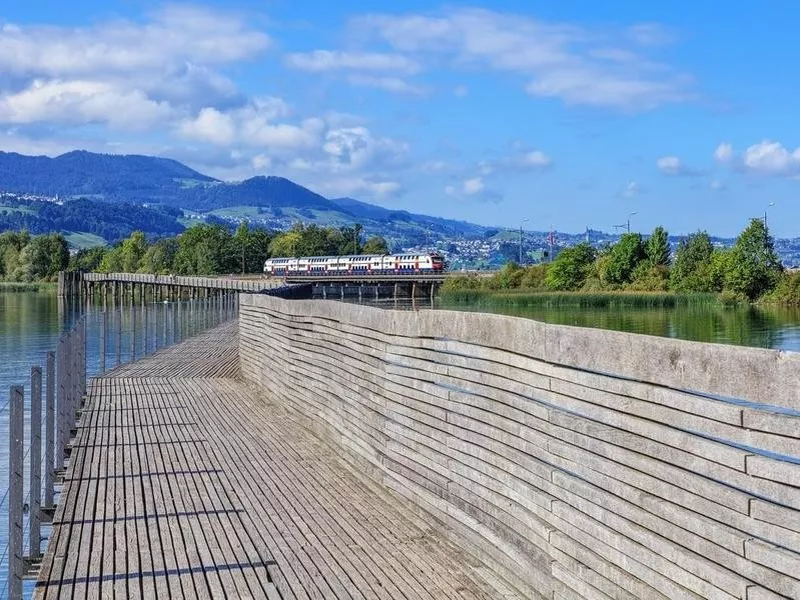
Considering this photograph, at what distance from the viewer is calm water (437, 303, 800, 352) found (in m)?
38.4

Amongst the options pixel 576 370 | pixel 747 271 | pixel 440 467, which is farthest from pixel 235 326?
pixel 747 271

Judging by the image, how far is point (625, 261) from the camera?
323ft

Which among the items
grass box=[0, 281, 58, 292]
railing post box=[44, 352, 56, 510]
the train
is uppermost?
the train

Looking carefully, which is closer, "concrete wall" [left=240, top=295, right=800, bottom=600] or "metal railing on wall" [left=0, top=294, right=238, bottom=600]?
"concrete wall" [left=240, top=295, right=800, bottom=600]

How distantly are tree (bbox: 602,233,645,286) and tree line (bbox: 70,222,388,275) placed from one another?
171 ft

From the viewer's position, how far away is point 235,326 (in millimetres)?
36469

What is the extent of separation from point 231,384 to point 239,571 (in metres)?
12.3

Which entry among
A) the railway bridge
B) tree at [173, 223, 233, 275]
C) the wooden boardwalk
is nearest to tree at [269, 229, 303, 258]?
tree at [173, 223, 233, 275]

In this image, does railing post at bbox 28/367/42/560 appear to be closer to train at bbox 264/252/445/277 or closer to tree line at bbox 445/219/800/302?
tree line at bbox 445/219/800/302

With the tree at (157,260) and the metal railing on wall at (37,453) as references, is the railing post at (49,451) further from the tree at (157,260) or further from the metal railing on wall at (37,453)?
the tree at (157,260)

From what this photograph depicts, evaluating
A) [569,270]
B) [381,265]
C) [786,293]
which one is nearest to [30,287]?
[381,265]

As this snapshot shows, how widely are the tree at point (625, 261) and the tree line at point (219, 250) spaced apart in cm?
5197

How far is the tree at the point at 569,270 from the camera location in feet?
339

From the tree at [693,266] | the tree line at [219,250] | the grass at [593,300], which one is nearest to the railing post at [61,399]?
the grass at [593,300]
